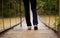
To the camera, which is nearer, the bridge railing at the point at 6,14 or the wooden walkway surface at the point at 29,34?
the wooden walkway surface at the point at 29,34

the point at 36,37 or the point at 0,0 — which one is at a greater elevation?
the point at 0,0

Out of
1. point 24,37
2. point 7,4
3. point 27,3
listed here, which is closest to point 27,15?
point 27,3

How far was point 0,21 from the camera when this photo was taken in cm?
360

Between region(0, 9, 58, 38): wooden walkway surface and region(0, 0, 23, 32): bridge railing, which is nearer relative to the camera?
region(0, 9, 58, 38): wooden walkway surface

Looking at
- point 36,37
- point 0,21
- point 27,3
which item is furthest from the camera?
point 27,3

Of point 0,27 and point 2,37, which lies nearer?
point 2,37

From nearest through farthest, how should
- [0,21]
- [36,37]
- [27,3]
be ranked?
1. [36,37]
2. [0,21]
3. [27,3]

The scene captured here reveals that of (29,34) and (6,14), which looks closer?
(29,34)

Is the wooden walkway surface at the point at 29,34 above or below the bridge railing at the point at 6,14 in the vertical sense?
below

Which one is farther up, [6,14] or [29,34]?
[6,14]

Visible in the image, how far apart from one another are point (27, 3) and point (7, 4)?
1.47 ft

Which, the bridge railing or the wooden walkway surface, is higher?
the bridge railing

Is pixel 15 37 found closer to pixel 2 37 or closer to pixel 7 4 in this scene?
pixel 2 37

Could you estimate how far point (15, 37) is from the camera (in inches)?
113
